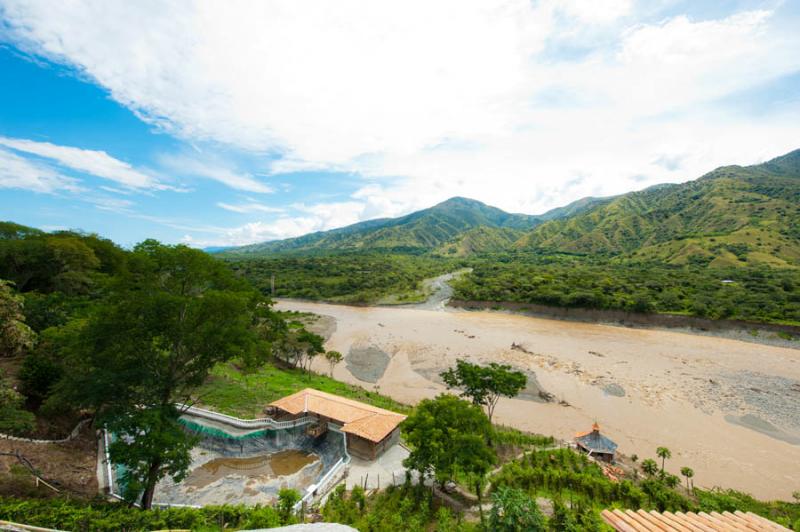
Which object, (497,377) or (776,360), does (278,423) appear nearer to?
(497,377)

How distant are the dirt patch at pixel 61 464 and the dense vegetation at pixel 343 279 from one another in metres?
69.2

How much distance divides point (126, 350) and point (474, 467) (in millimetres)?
13814

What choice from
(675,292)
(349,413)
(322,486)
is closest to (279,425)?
(349,413)

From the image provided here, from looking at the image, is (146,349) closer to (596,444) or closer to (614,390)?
(596,444)

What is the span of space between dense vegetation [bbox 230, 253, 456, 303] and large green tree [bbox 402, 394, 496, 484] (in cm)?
6829

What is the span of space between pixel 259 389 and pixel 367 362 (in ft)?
55.1

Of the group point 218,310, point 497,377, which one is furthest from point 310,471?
point 497,377

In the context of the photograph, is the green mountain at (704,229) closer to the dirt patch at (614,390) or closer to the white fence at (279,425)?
the dirt patch at (614,390)

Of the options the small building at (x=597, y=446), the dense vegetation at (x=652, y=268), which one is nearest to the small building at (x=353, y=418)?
the small building at (x=597, y=446)

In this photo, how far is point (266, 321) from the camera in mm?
38625

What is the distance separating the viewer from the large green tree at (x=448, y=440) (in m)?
13.8

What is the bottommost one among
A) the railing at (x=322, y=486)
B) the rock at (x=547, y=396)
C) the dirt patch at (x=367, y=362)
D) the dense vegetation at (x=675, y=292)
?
the rock at (x=547, y=396)

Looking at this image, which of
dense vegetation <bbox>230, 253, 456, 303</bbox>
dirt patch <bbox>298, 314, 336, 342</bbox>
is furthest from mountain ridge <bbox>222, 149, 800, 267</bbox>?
dirt patch <bbox>298, 314, 336, 342</bbox>

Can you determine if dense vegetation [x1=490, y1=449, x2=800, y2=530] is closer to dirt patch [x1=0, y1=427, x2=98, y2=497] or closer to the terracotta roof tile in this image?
the terracotta roof tile
